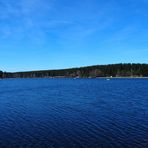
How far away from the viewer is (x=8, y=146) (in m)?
20.4

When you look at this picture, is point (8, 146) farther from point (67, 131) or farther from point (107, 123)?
point (107, 123)

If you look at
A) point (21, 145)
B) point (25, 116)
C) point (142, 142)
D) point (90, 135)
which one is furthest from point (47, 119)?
point (142, 142)

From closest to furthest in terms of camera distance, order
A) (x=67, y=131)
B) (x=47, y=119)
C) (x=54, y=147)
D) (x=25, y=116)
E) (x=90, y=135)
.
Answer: (x=54, y=147), (x=90, y=135), (x=67, y=131), (x=47, y=119), (x=25, y=116)

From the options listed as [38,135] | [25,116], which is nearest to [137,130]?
[38,135]

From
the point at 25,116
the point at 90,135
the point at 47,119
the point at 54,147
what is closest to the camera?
the point at 54,147

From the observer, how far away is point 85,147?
65.9 ft

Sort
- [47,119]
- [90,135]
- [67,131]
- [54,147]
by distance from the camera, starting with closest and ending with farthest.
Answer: [54,147] → [90,135] → [67,131] → [47,119]

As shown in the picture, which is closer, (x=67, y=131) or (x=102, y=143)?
(x=102, y=143)

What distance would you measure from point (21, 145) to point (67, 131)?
5.44 metres

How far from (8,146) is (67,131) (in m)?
6.12

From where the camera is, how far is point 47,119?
30.9 meters

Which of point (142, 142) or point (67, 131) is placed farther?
point (67, 131)

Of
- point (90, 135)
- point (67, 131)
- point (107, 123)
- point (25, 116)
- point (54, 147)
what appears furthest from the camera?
point (25, 116)

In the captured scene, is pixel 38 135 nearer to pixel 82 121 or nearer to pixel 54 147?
pixel 54 147
